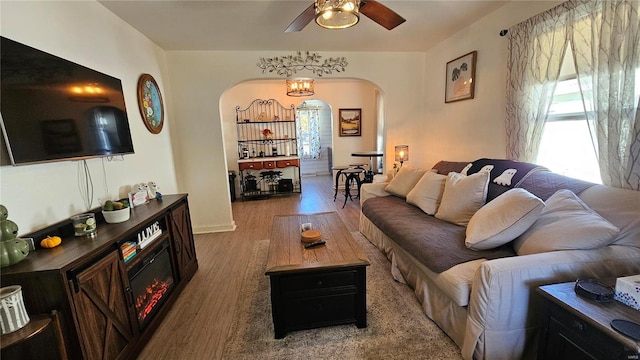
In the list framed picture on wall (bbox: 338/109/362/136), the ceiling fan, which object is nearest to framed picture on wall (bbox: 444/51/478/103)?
the ceiling fan

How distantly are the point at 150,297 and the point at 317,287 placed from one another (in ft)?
4.13

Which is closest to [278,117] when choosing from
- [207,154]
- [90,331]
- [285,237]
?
[207,154]

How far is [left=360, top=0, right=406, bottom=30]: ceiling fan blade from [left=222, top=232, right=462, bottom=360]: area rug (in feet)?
7.08

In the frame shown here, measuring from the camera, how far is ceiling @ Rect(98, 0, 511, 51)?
2318 mm

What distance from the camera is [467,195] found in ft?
7.48

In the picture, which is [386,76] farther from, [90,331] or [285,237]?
[90,331]

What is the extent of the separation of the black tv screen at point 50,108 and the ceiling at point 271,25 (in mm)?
939

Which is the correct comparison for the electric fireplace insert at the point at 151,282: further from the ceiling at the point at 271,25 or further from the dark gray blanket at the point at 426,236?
the ceiling at the point at 271,25

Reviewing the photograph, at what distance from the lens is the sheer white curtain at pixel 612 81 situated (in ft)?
5.22

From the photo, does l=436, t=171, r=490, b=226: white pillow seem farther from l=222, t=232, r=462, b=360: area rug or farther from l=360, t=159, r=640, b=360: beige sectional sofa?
l=222, t=232, r=462, b=360: area rug

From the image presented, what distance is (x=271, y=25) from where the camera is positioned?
2.74 meters

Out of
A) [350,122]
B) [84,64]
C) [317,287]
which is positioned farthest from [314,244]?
[350,122]

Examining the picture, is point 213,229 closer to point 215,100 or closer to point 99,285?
point 215,100

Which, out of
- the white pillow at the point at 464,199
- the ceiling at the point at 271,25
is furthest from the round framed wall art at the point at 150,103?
the white pillow at the point at 464,199
